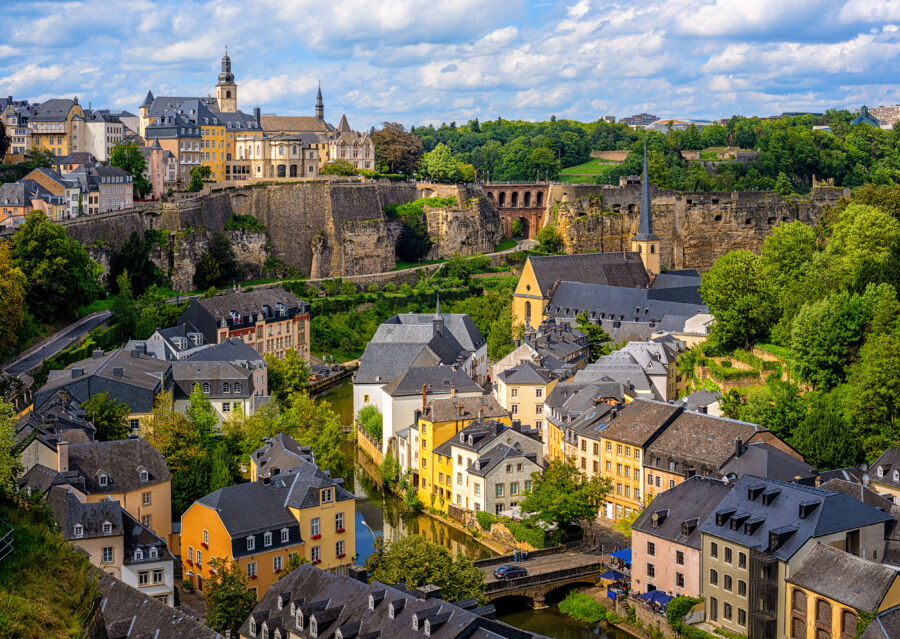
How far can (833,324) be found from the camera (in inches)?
1821

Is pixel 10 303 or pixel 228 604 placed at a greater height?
pixel 10 303

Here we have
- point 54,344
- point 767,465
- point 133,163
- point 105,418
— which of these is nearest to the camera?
point 767,465

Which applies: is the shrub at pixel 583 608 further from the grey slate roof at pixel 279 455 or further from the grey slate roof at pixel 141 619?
the grey slate roof at pixel 141 619

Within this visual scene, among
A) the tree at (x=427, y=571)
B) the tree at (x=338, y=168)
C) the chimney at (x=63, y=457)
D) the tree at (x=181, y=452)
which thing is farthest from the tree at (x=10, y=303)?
the tree at (x=338, y=168)

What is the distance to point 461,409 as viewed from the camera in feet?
149

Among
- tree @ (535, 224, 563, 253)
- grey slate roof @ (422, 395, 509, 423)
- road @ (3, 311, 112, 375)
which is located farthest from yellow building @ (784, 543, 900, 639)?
tree @ (535, 224, 563, 253)

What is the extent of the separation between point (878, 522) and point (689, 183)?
231 ft

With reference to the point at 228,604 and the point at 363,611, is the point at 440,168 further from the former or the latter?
the point at 363,611

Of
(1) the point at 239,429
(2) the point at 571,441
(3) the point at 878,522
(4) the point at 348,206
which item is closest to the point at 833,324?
(2) the point at 571,441

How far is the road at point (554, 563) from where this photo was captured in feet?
119

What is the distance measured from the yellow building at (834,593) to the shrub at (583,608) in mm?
5964

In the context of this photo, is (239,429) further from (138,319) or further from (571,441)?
(138,319)

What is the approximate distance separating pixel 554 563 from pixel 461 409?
960 centimetres

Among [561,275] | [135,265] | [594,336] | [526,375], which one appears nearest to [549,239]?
[561,275]
